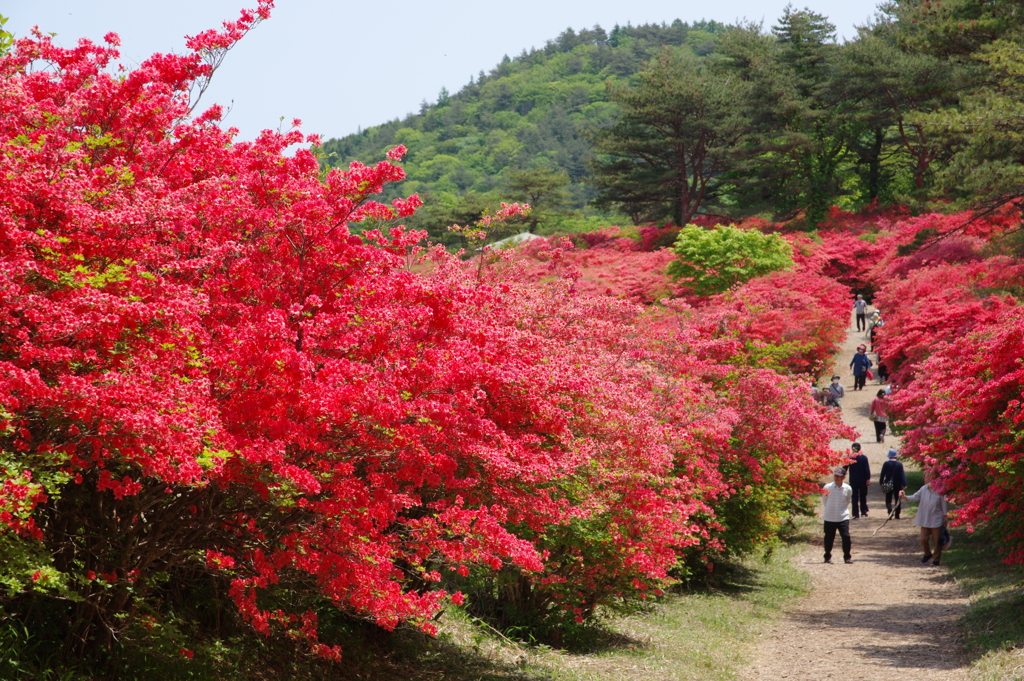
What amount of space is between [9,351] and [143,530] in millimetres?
1558

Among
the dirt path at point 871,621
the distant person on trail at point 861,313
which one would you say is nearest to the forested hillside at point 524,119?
the distant person on trail at point 861,313

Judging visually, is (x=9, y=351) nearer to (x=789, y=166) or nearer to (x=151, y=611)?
(x=151, y=611)

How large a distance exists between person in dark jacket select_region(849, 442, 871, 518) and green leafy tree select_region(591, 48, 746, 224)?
24.2 metres

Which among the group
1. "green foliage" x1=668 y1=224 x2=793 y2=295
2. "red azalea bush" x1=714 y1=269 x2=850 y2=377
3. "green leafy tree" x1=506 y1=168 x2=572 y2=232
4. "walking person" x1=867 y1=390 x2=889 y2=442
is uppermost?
"green leafy tree" x1=506 y1=168 x2=572 y2=232

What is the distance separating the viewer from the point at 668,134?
39.1m

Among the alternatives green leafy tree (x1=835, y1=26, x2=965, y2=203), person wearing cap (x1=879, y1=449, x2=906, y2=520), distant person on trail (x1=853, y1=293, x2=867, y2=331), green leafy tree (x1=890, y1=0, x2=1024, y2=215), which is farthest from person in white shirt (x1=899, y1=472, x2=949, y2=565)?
green leafy tree (x1=835, y1=26, x2=965, y2=203)

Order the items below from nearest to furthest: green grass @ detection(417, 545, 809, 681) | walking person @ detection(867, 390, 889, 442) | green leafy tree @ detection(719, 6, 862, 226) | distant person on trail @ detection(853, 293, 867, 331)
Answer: green grass @ detection(417, 545, 809, 681)
walking person @ detection(867, 390, 889, 442)
distant person on trail @ detection(853, 293, 867, 331)
green leafy tree @ detection(719, 6, 862, 226)

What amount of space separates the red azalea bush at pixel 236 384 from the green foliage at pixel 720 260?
20497 mm

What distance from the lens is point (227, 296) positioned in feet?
A: 16.9

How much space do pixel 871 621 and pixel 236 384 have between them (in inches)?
330

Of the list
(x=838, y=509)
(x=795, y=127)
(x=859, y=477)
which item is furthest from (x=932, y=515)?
(x=795, y=127)

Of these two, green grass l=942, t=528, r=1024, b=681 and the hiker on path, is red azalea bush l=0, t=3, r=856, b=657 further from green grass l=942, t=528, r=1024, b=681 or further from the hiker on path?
the hiker on path

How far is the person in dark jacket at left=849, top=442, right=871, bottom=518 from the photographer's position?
51.7ft

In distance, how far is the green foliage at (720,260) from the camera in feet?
90.7
